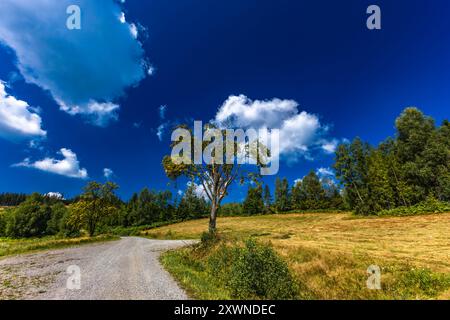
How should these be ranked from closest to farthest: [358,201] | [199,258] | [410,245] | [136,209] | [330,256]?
1. [330,256]
2. [410,245]
3. [199,258]
4. [358,201]
5. [136,209]

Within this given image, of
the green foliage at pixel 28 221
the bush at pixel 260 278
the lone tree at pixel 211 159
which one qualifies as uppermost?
the lone tree at pixel 211 159

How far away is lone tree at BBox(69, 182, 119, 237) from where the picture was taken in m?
40.8

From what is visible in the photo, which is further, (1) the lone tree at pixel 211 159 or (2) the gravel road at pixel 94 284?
(1) the lone tree at pixel 211 159

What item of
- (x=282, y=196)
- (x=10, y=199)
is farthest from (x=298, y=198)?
(x=10, y=199)

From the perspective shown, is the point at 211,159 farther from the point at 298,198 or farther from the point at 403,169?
the point at 298,198

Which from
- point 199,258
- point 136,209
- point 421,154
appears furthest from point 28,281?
point 136,209

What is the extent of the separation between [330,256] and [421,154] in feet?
164

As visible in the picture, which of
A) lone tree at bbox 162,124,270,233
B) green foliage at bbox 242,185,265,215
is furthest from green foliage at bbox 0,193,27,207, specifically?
lone tree at bbox 162,124,270,233

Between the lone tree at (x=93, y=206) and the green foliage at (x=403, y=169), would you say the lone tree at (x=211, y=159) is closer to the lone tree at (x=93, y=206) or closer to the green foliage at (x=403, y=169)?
the lone tree at (x=93, y=206)

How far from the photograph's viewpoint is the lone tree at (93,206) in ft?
134

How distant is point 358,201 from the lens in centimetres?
5375

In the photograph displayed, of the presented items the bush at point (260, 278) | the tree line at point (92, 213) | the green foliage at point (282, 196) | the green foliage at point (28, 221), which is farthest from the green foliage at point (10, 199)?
the bush at point (260, 278)

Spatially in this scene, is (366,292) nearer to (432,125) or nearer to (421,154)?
(421,154)

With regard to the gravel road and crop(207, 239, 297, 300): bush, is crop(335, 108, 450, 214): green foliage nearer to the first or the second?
crop(207, 239, 297, 300): bush
